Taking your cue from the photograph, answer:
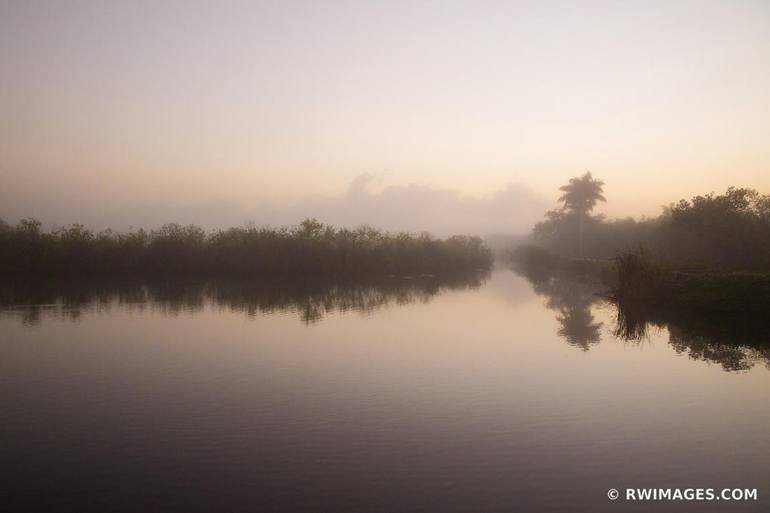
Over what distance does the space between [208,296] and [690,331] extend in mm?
20539

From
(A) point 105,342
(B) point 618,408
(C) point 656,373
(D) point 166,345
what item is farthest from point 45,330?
(C) point 656,373

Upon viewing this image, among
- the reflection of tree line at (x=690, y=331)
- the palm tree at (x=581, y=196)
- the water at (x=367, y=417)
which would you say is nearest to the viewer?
the water at (x=367, y=417)

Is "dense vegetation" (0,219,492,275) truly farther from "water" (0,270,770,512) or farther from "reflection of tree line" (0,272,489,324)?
"water" (0,270,770,512)

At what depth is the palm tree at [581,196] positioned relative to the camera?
6381 cm

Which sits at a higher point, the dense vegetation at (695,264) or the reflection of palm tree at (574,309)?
the dense vegetation at (695,264)

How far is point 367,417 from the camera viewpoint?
869 centimetres

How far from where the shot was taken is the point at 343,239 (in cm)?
4778

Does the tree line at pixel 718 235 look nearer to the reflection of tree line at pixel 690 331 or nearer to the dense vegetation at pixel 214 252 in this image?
the reflection of tree line at pixel 690 331

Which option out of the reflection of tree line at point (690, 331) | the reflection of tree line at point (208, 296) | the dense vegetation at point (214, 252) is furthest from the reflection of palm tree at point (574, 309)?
the dense vegetation at point (214, 252)

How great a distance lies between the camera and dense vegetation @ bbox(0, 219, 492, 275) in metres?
37.0

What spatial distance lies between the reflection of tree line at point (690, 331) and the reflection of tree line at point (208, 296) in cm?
830

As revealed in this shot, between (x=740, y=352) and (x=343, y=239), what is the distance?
119ft

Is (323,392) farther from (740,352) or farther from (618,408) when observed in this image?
(740,352)

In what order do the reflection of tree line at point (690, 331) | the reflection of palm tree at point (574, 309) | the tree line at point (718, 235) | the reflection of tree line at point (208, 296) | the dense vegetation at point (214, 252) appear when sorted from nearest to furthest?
1. the reflection of tree line at point (690, 331)
2. the reflection of palm tree at point (574, 309)
3. the reflection of tree line at point (208, 296)
4. the tree line at point (718, 235)
5. the dense vegetation at point (214, 252)
